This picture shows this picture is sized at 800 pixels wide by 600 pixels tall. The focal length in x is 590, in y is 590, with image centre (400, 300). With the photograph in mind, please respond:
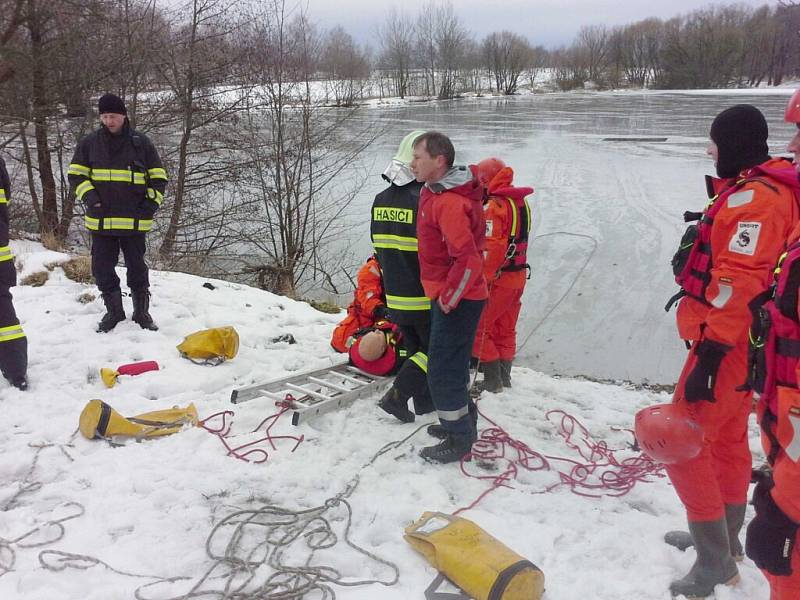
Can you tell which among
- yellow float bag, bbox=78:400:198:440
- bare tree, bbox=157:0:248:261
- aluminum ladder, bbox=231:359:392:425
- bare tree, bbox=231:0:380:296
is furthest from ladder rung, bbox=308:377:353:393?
bare tree, bbox=157:0:248:261

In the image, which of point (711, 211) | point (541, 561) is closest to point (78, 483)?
point (541, 561)

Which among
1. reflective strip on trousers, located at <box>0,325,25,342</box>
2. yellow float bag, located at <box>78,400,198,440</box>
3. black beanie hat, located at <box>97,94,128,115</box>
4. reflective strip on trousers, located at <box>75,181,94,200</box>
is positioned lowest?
yellow float bag, located at <box>78,400,198,440</box>

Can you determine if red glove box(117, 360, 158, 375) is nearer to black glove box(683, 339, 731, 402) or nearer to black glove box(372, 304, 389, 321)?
black glove box(372, 304, 389, 321)

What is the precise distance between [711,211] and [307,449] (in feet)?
8.11

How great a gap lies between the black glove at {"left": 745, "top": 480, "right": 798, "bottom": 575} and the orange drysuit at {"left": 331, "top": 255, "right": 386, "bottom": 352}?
3415 millimetres

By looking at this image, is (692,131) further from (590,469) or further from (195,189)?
(590,469)

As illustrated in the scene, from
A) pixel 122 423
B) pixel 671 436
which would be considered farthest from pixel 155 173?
pixel 671 436

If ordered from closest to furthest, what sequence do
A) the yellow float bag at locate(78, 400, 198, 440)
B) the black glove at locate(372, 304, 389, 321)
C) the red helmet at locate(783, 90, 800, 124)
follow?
the red helmet at locate(783, 90, 800, 124) → the yellow float bag at locate(78, 400, 198, 440) → the black glove at locate(372, 304, 389, 321)

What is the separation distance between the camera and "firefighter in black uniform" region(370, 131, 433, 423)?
3.53 m

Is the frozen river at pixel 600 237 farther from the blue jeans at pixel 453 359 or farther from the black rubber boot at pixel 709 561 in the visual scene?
the black rubber boot at pixel 709 561

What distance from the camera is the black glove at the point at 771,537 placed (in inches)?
66.3

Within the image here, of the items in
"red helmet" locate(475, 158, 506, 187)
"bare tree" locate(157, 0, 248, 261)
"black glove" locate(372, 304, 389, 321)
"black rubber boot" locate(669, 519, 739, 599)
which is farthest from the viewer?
"bare tree" locate(157, 0, 248, 261)

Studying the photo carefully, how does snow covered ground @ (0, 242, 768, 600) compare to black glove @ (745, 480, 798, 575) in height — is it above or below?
below

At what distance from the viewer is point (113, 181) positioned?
4910mm
